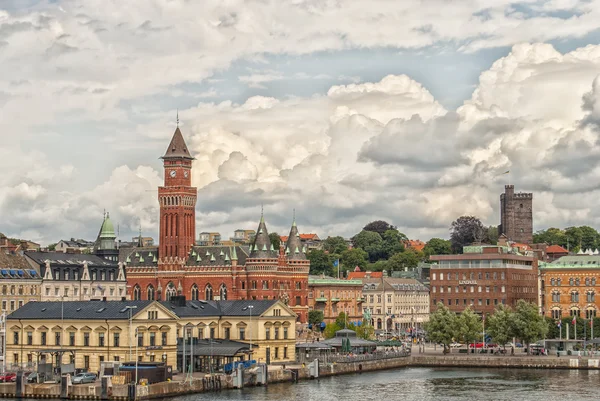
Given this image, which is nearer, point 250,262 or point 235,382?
point 235,382

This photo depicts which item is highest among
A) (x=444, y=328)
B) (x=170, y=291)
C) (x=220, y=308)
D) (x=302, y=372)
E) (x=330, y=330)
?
(x=170, y=291)

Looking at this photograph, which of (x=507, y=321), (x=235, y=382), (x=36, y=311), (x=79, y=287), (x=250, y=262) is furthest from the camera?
(x=250, y=262)

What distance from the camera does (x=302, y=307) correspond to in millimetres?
196375

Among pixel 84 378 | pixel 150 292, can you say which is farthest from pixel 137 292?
pixel 84 378

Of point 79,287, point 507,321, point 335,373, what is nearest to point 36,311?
point 335,373

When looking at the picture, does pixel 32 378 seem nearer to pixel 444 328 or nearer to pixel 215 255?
pixel 444 328

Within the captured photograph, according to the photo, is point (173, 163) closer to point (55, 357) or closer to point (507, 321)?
point (507, 321)

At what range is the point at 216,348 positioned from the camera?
123500 mm

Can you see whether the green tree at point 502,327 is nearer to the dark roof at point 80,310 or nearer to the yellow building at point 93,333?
the yellow building at point 93,333

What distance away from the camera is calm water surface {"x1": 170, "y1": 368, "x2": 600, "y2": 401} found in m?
112

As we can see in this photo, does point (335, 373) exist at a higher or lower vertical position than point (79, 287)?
lower

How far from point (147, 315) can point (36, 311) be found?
48.2 ft

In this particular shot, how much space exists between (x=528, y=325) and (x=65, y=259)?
229 feet

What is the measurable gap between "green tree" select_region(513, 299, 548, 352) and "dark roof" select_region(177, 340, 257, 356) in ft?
156
